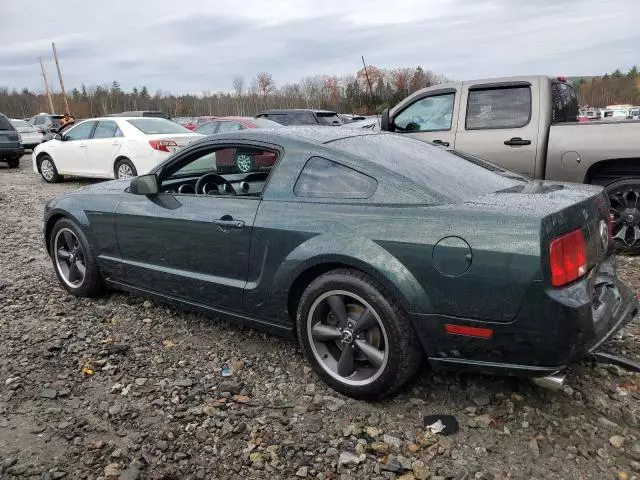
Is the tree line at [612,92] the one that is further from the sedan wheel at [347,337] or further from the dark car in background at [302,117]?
the sedan wheel at [347,337]

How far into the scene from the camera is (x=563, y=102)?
6.29 metres

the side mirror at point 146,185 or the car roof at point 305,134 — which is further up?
the car roof at point 305,134

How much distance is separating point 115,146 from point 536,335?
33.2 feet

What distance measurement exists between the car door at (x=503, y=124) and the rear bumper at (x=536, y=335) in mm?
3374

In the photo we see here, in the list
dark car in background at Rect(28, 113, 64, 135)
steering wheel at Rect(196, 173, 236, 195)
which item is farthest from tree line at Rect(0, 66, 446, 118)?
steering wheel at Rect(196, 173, 236, 195)

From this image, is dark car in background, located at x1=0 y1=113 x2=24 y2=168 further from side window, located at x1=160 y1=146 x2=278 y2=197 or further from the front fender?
the front fender

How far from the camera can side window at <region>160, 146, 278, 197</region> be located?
369 centimetres

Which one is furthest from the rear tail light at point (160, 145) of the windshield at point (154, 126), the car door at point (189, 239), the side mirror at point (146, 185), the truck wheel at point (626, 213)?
the truck wheel at point (626, 213)

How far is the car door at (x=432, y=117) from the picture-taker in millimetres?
6305

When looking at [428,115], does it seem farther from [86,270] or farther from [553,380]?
[553,380]

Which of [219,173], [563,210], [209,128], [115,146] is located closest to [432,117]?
[219,173]

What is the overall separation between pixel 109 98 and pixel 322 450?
73.0m

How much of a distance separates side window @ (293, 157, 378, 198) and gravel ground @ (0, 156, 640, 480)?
3.66 feet

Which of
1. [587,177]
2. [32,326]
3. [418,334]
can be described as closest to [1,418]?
[32,326]
